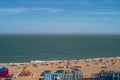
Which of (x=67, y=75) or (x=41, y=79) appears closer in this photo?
(x=67, y=75)

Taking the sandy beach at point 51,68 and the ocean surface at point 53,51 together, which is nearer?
the sandy beach at point 51,68

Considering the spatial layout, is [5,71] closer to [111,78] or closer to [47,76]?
[47,76]

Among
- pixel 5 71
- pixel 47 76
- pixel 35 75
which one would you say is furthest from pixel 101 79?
pixel 5 71

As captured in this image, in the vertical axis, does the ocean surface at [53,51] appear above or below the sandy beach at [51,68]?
above

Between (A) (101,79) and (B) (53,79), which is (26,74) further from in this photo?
(A) (101,79)

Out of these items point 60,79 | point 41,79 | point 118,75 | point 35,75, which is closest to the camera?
point 118,75

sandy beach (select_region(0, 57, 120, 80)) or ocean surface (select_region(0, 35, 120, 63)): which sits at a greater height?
ocean surface (select_region(0, 35, 120, 63))

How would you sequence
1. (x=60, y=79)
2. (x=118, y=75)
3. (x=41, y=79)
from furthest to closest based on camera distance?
1. (x=41, y=79)
2. (x=60, y=79)
3. (x=118, y=75)

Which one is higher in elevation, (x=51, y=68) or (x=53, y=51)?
(x=53, y=51)

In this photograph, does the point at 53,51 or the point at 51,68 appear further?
the point at 53,51

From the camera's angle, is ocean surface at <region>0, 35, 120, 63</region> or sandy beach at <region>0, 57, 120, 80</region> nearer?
sandy beach at <region>0, 57, 120, 80</region>

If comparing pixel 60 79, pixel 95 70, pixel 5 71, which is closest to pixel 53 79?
pixel 60 79
